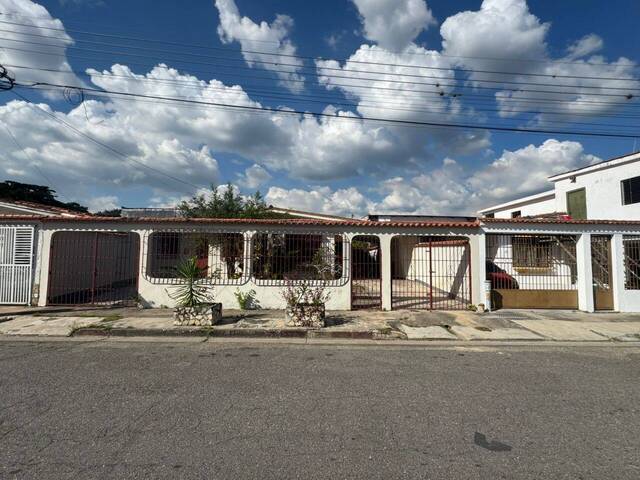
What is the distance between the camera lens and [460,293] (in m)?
11.9

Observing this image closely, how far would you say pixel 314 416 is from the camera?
3.71 meters

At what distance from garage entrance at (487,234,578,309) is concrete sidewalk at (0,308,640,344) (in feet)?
4.77

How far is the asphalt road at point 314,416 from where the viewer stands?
2812mm

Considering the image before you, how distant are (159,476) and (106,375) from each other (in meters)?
2.95

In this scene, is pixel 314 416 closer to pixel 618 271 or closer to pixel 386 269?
pixel 386 269

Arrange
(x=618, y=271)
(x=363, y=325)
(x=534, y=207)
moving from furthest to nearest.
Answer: (x=534, y=207) < (x=618, y=271) < (x=363, y=325)

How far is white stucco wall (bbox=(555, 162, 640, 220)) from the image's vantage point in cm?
1571

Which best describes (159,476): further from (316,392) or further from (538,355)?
(538,355)

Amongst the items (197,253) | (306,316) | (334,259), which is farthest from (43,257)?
(334,259)

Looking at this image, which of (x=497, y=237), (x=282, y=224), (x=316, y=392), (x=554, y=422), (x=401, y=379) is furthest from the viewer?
(x=497, y=237)

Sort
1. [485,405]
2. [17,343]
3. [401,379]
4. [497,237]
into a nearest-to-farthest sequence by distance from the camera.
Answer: [485,405]
[401,379]
[17,343]
[497,237]

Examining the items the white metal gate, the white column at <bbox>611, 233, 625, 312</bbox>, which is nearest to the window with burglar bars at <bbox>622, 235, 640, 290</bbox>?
the white column at <bbox>611, 233, 625, 312</bbox>

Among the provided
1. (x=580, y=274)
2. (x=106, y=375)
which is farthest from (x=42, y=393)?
(x=580, y=274)

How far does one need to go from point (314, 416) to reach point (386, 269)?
7.23 m
